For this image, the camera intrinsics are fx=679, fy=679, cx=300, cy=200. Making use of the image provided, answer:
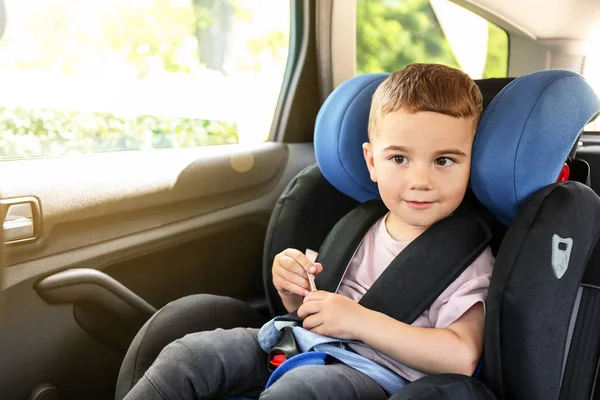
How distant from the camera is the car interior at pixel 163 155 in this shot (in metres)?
1.68

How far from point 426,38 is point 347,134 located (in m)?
1.28

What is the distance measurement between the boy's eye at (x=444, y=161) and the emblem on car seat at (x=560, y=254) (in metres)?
0.26

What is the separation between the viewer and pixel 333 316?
55.4 inches

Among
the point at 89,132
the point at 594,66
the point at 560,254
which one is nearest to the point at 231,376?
the point at 560,254

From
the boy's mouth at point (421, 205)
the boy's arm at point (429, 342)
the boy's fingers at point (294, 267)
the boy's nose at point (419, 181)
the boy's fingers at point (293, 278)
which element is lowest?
the boy's arm at point (429, 342)

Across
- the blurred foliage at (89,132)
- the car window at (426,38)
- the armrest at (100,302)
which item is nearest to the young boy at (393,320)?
the armrest at (100,302)

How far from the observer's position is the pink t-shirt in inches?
56.0

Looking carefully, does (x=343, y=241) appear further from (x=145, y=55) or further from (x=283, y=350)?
(x=145, y=55)

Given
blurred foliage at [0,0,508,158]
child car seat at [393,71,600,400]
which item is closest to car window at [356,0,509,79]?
blurred foliage at [0,0,508,158]

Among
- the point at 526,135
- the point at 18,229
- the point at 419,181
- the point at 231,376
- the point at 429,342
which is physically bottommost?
the point at 231,376

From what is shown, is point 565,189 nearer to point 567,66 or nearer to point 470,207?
point 470,207

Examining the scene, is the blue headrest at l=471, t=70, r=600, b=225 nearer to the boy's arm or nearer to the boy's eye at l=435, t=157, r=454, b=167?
the boy's eye at l=435, t=157, r=454, b=167

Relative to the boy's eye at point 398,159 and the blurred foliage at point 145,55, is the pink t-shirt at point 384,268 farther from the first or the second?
the blurred foliage at point 145,55

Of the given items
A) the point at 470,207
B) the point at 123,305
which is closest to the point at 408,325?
the point at 470,207
